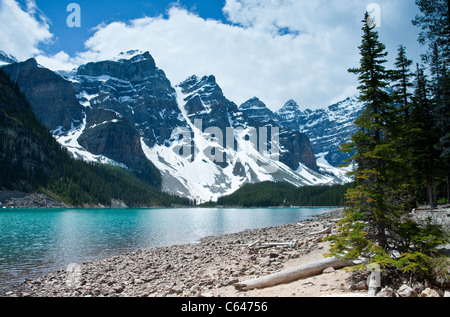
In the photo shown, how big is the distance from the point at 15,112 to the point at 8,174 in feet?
181

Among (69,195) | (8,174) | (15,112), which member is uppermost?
(15,112)

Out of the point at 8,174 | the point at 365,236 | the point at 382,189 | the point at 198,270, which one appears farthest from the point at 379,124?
the point at 8,174

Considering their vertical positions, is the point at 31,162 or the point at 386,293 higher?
the point at 31,162

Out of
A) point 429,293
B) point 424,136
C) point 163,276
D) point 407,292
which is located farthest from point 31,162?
point 429,293

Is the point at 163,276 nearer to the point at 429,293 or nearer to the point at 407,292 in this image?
the point at 407,292

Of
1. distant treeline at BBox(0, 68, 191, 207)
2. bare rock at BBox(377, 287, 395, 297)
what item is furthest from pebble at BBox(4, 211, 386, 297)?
distant treeline at BBox(0, 68, 191, 207)

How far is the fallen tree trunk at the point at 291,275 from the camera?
38.3 feet

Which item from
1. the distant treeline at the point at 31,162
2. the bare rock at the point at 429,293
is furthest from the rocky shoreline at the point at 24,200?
the bare rock at the point at 429,293

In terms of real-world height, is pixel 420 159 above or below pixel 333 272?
above

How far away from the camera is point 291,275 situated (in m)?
11.9

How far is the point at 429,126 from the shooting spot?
3105 centimetres
